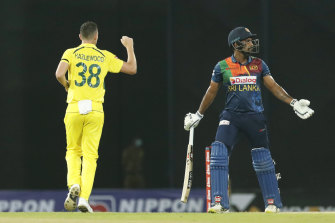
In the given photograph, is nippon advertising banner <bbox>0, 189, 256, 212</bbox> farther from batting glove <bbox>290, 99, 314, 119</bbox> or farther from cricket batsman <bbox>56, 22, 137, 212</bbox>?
cricket batsman <bbox>56, 22, 137, 212</bbox>

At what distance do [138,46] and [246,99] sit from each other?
7984mm

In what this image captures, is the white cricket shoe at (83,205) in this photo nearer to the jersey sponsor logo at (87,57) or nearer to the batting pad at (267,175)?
the jersey sponsor logo at (87,57)

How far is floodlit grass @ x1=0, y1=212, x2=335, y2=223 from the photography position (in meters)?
7.68

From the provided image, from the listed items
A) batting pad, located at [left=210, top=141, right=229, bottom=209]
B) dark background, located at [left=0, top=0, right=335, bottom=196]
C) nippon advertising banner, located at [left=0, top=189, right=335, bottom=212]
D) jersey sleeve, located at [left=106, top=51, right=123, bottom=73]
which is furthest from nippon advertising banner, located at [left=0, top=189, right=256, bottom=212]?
jersey sleeve, located at [left=106, top=51, right=123, bottom=73]

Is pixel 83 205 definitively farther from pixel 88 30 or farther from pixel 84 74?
pixel 88 30

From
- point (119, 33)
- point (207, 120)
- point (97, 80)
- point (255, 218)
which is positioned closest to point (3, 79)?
point (119, 33)

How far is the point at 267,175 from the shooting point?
8.84 meters

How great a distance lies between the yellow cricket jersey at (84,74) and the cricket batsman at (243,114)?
3.14 feet

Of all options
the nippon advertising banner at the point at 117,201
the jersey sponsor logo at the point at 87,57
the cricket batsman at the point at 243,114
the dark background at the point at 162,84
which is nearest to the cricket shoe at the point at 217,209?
the cricket batsman at the point at 243,114

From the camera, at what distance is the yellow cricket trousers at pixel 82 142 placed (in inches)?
336

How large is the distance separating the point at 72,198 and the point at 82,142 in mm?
510

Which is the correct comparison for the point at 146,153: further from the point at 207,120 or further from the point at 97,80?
the point at 97,80

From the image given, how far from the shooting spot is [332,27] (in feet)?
51.9

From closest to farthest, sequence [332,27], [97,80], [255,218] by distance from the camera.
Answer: [255,218], [97,80], [332,27]
